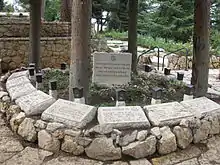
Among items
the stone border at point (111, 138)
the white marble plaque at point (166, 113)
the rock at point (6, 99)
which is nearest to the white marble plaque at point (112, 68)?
the white marble plaque at point (166, 113)

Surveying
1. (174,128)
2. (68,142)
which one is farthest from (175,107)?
(68,142)

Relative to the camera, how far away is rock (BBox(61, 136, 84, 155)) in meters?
2.65

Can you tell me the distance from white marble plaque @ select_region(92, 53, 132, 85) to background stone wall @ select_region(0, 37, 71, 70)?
3790 mm

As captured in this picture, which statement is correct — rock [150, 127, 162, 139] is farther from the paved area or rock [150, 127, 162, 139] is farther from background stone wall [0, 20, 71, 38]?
→ background stone wall [0, 20, 71, 38]

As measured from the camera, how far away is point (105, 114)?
9.13ft

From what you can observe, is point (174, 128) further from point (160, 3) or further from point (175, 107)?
point (160, 3)

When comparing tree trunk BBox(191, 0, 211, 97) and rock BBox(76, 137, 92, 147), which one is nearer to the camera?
rock BBox(76, 137, 92, 147)

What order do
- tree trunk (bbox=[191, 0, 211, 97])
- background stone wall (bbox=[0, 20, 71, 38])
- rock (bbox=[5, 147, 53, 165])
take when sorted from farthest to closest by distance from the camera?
background stone wall (bbox=[0, 20, 71, 38]), tree trunk (bbox=[191, 0, 211, 97]), rock (bbox=[5, 147, 53, 165])

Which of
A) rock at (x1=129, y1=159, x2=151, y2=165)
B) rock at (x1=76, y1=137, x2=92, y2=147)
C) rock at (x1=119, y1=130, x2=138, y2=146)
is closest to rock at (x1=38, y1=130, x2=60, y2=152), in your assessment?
rock at (x1=76, y1=137, x2=92, y2=147)

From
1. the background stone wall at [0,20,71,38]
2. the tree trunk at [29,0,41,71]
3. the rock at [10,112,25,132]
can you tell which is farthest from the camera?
the background stone wall at [0,20,71,38]

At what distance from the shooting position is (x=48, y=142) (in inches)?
108

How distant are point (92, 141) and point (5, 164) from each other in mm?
777

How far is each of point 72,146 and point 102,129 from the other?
32 centimetres

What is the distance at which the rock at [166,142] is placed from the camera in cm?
268
